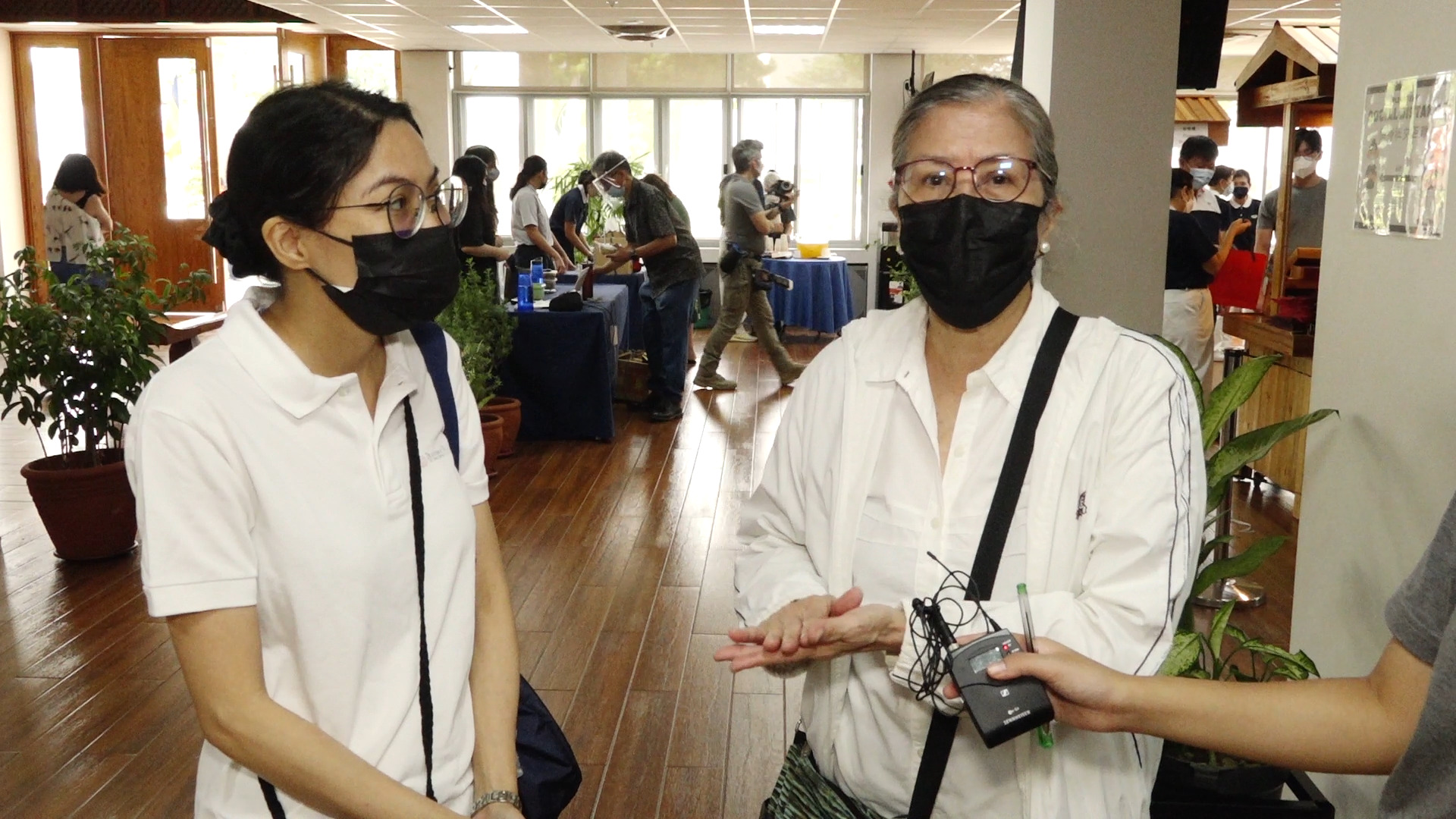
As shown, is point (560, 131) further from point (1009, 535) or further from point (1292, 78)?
point (1009, 535)

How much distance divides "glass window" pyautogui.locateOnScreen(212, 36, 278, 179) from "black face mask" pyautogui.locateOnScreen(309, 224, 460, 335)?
41.9 feet

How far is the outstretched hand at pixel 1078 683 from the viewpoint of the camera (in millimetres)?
1190

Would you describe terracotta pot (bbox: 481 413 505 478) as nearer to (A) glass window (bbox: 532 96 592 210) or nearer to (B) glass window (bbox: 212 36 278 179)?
(A) glass window (bbox: 532 96 592 210)

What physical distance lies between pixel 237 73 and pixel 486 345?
8.74 m

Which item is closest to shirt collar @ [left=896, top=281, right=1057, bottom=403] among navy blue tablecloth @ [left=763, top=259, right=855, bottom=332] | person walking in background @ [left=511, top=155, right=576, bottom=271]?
person walking in background @ [left=511, top=155, right=576, bottom=271]

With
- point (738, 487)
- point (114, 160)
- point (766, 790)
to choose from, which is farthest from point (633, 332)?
point (114, 160)

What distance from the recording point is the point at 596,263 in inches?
322

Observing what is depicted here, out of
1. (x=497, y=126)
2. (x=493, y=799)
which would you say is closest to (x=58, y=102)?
(x=497, y=126)

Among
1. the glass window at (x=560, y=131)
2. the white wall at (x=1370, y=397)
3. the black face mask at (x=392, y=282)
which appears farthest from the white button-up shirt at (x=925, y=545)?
the glass window at (x=560, y=131)

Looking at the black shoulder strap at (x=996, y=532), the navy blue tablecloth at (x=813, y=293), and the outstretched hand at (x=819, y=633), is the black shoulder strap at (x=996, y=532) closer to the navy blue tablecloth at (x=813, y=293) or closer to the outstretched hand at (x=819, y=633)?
the outstretched hand at (x=819, y=633)

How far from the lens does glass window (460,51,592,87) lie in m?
13.7

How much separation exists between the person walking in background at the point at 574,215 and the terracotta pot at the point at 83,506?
15.4 ft

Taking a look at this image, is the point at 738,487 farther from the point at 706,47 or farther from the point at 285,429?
the point at 706,47

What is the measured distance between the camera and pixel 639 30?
35.0 feet
